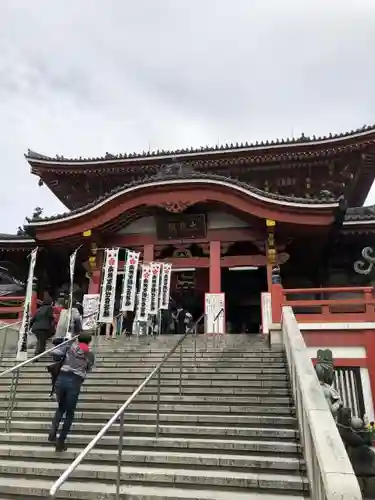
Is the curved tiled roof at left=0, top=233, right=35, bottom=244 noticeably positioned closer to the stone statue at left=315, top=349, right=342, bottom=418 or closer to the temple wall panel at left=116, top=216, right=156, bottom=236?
the temple wall panel at left=116, top=216, right=156, bottom=236

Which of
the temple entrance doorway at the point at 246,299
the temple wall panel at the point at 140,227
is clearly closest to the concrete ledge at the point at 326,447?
the temple wall panel at the point at 140,227

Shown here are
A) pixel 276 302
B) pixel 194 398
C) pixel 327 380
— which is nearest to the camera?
pixel 327 380

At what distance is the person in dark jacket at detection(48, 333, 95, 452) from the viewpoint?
5480 millimetres

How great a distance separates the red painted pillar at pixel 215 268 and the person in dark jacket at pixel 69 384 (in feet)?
21.6

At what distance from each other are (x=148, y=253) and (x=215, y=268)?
214 centimetres

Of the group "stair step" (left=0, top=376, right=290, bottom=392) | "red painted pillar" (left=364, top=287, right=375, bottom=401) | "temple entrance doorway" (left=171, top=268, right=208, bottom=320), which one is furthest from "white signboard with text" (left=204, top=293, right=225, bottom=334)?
"stair step" (left=0, top=376, right=290, bottom=392)

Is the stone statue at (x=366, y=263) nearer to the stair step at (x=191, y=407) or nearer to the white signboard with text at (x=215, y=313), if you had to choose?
the white signboard with text at (x=215, y=313)

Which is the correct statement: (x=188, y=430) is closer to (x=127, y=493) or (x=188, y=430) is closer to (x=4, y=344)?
(x=127, y=493)

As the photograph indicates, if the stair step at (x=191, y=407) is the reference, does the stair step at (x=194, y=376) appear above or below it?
above

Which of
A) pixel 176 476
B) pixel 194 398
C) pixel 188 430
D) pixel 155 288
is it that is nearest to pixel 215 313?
pixel 155 288

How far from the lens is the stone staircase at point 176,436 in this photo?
4.69 metres

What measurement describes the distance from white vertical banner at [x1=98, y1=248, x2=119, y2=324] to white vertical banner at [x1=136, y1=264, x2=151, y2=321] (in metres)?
0.67

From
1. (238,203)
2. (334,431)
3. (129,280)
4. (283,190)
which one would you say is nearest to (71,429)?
(334,431)

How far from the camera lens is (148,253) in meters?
13.3
